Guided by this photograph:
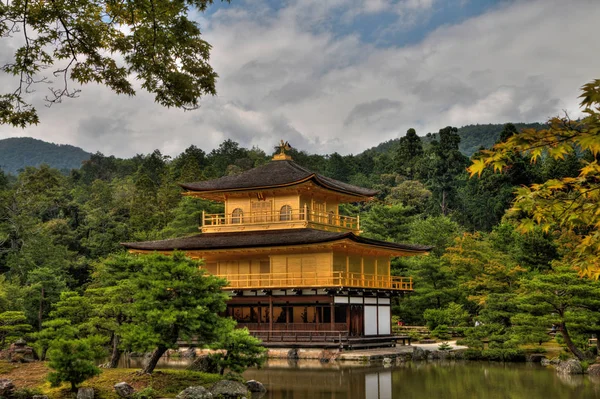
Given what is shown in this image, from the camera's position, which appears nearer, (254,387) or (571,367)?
(254,387)

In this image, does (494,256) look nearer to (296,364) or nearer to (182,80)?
(296,364)

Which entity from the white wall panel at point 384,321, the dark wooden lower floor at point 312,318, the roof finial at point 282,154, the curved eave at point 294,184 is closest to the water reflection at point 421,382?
the dark wooden lower floor at point 312,318

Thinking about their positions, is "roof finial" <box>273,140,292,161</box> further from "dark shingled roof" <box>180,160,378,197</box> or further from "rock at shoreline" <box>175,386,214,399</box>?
"rock at shoreline" <box>175,386,214,399</box>

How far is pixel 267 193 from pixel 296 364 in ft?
35.3

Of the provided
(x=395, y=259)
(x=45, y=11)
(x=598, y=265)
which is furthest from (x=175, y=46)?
(x=395, y=259)

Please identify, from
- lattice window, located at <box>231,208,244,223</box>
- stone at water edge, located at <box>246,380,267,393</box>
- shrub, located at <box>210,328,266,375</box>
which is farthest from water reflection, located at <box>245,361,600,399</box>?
lattice window, located at <box>231,208,244,223</box>

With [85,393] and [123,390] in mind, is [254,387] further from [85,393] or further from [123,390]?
[85,393]

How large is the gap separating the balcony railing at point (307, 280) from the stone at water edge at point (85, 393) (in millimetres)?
16031

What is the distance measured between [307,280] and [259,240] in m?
3.29

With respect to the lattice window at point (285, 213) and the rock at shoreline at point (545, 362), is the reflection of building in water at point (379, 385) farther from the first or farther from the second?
the lattice window at point (285, 213)

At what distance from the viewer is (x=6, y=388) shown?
14.8 metres

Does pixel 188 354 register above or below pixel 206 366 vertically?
below

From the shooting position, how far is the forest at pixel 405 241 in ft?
72.8

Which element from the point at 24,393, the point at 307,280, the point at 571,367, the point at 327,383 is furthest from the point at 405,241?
the point at 24,393
